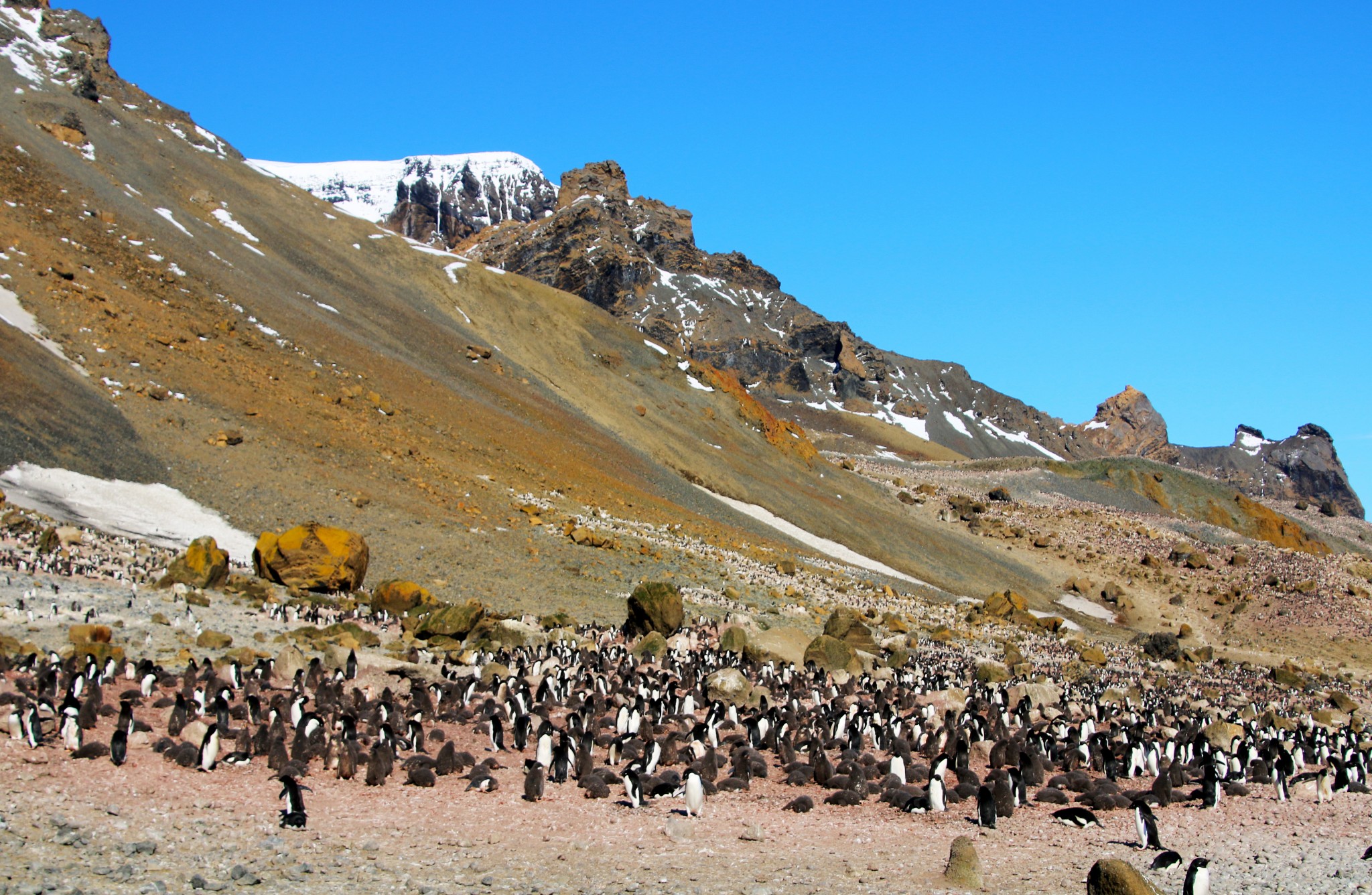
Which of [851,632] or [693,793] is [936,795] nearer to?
[693,793]

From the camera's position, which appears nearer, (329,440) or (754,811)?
(754,811)

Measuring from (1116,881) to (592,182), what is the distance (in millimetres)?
171883

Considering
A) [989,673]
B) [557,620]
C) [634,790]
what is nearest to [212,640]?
[634,790]

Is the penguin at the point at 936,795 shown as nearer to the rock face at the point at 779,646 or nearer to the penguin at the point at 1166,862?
the penguin at the point at 1166,862

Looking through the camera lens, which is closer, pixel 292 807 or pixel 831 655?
pixel 292 807

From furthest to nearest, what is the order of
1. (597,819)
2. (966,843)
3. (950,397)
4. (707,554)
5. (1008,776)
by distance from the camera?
(950,397)
(707,554)
(1008,776)
(597,819)
(966,843)

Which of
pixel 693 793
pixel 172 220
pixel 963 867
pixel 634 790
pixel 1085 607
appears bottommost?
pixel 634 790

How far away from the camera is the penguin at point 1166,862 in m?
9.33

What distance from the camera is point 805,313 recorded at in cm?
17550

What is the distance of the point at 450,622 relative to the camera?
2128cm

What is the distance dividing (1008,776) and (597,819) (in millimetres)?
5703

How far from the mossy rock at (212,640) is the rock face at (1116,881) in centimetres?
1472

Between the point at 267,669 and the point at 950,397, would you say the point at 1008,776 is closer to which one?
the point at 267,669

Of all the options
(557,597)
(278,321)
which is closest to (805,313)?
(278,321)
